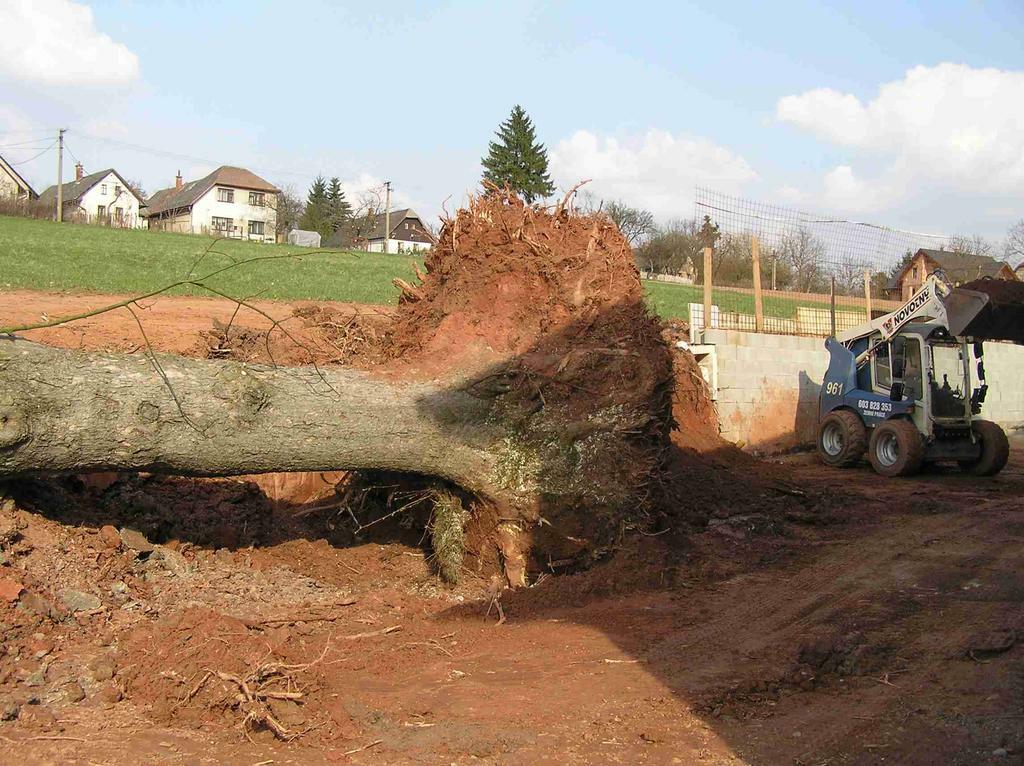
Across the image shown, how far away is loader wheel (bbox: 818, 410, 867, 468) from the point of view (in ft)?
43.7

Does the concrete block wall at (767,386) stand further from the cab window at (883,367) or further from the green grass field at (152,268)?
the green grass field at (152,268)

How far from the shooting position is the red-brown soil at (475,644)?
155 inches

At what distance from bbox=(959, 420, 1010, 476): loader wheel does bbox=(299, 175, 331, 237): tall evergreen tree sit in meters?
63.2

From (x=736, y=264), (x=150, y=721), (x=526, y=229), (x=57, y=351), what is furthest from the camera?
(x=736, y=264)

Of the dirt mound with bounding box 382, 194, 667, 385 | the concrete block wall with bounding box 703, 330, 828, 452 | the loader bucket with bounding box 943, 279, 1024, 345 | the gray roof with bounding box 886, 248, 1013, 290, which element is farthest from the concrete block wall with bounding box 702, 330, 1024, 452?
the dirt mound with bounding box 382, 194, 667, 385

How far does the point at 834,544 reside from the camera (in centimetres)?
801

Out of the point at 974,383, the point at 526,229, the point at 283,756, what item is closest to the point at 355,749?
the point at 283,756

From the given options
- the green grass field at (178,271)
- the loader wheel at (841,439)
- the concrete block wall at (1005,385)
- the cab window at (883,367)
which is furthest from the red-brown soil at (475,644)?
the concrete block wall at (1005,385)

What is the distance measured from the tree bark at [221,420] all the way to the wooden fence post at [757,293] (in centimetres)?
974

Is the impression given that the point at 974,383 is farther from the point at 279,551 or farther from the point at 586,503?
the point at 279,551

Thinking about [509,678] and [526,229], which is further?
[526,229]

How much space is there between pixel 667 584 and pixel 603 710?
7.97 feet

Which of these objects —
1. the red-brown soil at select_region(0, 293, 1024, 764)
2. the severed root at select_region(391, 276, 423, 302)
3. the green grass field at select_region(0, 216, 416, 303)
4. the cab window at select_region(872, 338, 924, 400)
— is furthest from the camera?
the green grass field at select_region(0, 216, 416, 303)

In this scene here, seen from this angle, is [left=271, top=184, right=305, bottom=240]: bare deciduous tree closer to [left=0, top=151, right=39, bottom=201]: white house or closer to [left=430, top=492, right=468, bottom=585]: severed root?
[left=0, top=151, right=39, bottom=201]: white house
